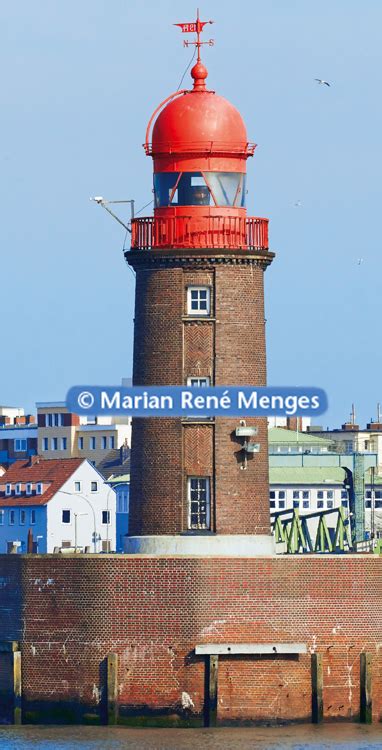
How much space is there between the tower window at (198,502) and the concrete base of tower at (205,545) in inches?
16.7

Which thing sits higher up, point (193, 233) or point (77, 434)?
point (77, 434)

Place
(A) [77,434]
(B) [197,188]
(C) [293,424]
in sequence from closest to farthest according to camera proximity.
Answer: (B) [197,188]
(A) [77,434]
(C) [293,424]

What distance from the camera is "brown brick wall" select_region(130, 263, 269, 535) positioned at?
219 ft

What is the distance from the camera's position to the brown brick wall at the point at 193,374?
219ft

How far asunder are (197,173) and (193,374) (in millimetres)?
5602

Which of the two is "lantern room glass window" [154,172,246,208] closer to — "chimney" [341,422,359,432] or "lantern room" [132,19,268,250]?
"lantern room" [132,19,268,250]

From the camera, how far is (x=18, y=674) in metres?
66.1

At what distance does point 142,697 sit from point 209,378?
29.4 feet

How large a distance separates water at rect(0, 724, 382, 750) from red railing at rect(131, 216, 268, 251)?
13.4 m

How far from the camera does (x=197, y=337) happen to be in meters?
66.9

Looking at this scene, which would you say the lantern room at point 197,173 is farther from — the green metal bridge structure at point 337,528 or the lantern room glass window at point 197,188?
the green metal bridge structure at point 337,528

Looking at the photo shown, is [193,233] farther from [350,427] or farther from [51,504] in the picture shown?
[350,427]

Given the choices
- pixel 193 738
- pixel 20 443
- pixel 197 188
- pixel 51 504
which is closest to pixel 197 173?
pixel 197 188

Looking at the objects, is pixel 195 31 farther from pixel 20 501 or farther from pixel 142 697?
pixel 20 501
